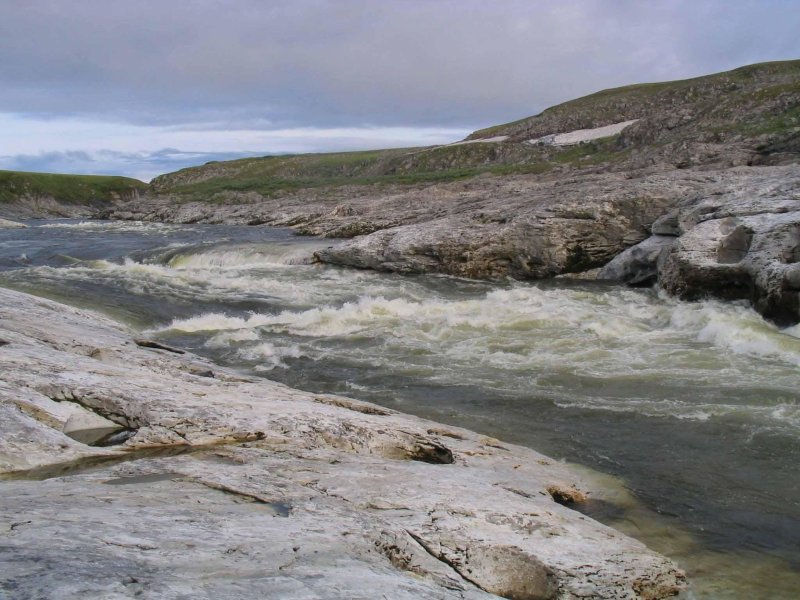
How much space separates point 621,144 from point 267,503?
74.6 meters

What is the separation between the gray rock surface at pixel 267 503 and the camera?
3.40 m

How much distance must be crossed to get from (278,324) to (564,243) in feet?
42.8

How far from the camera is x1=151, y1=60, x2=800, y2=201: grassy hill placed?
160 feet

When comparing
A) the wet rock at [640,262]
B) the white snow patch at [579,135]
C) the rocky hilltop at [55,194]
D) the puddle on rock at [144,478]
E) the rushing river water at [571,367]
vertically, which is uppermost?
the white snow patch at [579,135]

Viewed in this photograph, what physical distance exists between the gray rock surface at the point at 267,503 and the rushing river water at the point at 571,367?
1299 mm

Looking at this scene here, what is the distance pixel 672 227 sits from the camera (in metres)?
24.3

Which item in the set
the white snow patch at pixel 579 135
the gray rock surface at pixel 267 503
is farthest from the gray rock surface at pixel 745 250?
the white snow patch at pixel 579 135

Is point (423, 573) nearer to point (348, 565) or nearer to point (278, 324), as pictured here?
point (348, 565)

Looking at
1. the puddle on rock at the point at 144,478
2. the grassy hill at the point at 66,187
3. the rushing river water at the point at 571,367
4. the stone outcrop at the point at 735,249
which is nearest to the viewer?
the puddle on rock at the point at 144,478

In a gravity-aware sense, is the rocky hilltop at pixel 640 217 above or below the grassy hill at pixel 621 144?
below

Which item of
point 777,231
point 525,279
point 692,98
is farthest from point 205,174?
point 777,231

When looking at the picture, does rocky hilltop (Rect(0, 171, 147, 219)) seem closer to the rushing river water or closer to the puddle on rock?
the rushing river water

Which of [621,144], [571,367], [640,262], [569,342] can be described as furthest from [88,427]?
[621,144]

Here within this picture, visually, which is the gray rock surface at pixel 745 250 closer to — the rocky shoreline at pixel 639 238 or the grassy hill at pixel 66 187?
the rocky shoreline at pixel 639 238
